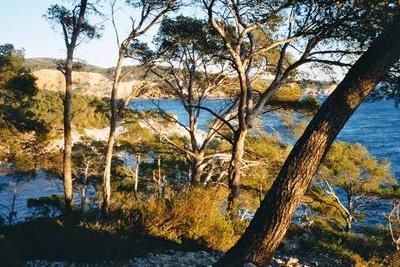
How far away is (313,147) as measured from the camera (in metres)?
4.86

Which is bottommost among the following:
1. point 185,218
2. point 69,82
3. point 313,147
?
point 185,218

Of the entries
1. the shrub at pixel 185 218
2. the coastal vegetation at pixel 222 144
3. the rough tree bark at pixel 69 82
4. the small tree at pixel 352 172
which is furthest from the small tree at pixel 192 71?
the small tree at pixel 352 172

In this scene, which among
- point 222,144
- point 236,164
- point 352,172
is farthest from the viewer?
point 352,172

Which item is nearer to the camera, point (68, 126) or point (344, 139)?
point (68, 126)

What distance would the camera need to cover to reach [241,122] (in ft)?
34.6

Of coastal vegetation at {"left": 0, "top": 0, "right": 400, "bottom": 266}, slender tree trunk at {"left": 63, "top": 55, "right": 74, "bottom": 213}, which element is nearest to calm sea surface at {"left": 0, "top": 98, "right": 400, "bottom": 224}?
coastal vegetation at {"left": 0, "top": 0, "right": 400, "bottom": 266}

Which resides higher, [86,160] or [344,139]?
[86,160]

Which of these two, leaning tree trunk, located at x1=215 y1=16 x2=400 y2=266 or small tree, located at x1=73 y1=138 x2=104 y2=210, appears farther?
small tree, located at x1=73 y1=138 x2=104 y2=210

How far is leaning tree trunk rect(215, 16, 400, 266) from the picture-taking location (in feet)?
15.7

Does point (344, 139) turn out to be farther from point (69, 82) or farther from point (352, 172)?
point (69, 82)

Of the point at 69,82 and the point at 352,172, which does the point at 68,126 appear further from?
the point at 352,172

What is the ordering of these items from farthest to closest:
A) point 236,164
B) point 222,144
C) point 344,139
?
1. point 344,139
2. point 222,144
3. point 236,164

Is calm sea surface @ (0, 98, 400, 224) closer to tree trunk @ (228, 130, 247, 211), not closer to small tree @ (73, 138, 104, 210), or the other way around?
small tree @ (73, 138, 104, 210)

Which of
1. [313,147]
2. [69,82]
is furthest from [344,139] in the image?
[313,147]
